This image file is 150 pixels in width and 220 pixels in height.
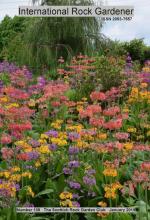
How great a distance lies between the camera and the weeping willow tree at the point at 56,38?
1354 cm

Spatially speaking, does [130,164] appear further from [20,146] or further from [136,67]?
[136,67]

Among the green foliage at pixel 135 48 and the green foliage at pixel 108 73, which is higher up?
the green foliage at pixel 135 48

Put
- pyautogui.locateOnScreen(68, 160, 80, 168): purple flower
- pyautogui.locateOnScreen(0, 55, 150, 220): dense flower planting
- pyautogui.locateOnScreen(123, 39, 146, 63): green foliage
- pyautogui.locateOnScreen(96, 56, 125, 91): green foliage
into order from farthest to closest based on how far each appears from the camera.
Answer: pyautogui.locateOnScreen(123, 39, 146, 63): green foliage < pyautogui.locateOnScreen(96, 56, 125, 91): green foliage < pyautogui.locateOnScreen(68, 160, 80, 168): purple flower < pyautogui.locateOnScreen(0, 55, 150, 220): dense flower planting

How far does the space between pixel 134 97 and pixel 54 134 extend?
2410mm

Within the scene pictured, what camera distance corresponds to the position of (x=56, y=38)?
46.3 feet

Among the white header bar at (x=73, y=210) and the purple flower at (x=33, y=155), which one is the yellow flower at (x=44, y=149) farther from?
the white header bar at (x=73, y=210)

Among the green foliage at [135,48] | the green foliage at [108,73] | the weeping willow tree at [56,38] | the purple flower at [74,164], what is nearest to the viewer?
the purple flower at [74,164]

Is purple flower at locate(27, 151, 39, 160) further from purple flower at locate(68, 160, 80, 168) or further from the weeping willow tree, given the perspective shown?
the weeping willow tree

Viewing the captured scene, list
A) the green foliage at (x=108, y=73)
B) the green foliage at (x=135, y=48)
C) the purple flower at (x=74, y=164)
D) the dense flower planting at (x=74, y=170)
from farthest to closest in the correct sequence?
1. the green foliage at (x=135, y=48)
2. the green foliage at (x=108, y=73)
3. the purple flower at (x=74, y=164)
4. the dense flower planting at (x=74, y=170)

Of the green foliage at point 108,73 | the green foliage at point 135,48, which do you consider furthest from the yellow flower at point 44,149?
the green foliage at point 135,48

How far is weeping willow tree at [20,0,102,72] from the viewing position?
44.4 feet

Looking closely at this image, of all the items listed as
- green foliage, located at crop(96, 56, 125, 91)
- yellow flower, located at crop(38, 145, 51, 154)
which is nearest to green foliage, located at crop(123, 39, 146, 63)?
green foliage, located at crop(96, 56, 125, 91)

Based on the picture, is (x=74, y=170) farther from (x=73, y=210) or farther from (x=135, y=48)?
(x=135, y=48)

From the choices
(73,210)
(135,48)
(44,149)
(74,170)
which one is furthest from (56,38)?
(73,210)
